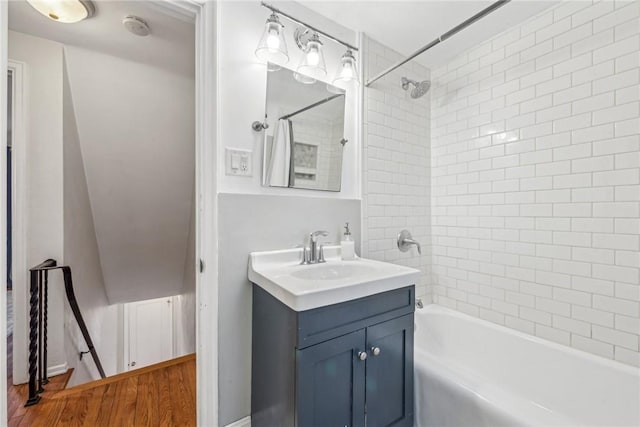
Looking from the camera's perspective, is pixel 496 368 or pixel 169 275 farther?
pixel 169 275

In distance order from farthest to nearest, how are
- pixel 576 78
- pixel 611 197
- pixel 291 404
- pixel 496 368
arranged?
1. pixel 496 368
2. pixel 576 78
3. pixel 611 197
4. pixel 291 404

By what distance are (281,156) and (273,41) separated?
0.55 m

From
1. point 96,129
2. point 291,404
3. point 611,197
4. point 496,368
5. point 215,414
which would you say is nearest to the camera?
point 291,404

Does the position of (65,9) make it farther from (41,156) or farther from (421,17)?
(421,17)

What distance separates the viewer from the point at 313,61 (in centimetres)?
141

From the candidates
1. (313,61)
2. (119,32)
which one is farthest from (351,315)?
(119,32)

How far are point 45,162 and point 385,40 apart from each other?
2.42 m

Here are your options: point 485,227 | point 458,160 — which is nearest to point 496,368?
point 485,227

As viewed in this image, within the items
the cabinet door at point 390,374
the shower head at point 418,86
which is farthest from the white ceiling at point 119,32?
the cabinet door at point 390,374

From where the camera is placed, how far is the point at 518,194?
168 cm

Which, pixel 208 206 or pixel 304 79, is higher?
pixel 304 79

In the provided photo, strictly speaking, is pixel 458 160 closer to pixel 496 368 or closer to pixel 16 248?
pixel 496 368

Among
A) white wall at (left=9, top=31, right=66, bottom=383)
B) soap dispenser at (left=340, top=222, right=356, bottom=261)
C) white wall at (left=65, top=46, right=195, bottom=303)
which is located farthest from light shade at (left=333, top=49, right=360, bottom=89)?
white wall at (left=9, top=31, right=66, bottom=383)

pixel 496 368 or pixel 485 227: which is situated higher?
pixel 485 227
